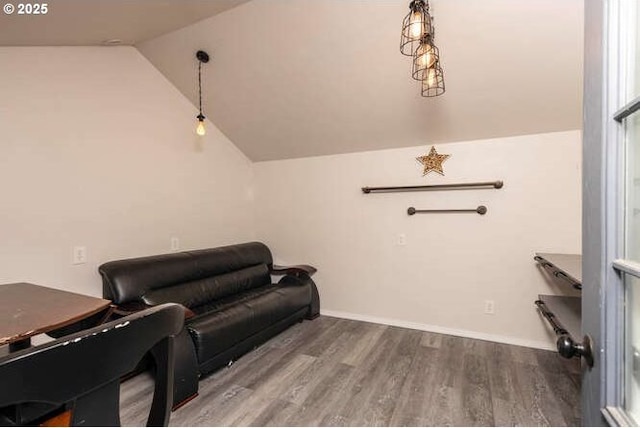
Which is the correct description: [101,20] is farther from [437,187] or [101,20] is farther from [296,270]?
[437,187]

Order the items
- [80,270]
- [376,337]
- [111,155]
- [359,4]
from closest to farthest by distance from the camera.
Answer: [359,4]
[80,270]
[111,155]
[376,337]

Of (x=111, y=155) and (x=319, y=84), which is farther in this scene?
(x=319, y=84)

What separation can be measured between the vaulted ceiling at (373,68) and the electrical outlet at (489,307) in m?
1.58

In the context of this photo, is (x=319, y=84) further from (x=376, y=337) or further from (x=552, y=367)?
(x=552, y=367)

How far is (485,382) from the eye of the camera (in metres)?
2.17

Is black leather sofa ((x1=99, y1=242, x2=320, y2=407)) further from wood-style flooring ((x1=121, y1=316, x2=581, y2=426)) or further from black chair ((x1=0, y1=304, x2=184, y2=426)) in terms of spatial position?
black chair ((x1=0, y1=304, x2=184, y2=426))

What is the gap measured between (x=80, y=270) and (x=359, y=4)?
9.27 feet

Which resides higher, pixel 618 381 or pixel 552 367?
pixel 618 381

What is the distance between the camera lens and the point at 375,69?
2.43 m

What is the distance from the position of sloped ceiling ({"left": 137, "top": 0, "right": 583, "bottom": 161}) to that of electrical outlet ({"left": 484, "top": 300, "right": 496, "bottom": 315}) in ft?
5.17

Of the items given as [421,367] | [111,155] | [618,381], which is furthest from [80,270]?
[618,381]

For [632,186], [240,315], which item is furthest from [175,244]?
[632,186]

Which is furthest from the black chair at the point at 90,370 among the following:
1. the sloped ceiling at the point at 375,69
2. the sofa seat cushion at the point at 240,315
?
the sloped ceiling at the point at 375,69

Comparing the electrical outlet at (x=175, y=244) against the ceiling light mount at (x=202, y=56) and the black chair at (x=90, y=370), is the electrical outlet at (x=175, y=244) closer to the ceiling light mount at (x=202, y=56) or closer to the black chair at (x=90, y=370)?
the ceiling light mount at (x=202, y=56)
